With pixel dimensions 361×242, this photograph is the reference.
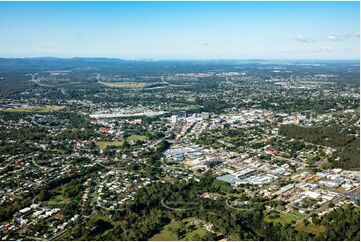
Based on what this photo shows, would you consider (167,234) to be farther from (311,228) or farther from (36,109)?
(36,109)

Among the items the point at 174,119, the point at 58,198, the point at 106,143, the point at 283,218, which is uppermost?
the point at 174,119

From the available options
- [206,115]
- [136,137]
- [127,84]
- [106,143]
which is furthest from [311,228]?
[127,84]

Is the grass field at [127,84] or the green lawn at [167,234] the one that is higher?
the grass field at [127,84]

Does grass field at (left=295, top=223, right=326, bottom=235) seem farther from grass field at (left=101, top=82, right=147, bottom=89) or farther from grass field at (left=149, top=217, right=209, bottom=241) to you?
grass field at (left=101, top=82, right=147, bottom=89)

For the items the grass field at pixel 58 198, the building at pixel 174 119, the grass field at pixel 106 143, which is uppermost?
the building at pixel 174 119

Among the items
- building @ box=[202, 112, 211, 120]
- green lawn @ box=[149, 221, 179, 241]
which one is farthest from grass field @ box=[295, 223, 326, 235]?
building @ box=[202, 112, 211, 120]

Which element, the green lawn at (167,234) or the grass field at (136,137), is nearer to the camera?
the green lawn at (167,234)

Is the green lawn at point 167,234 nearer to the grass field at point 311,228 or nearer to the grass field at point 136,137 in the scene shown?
the grass field at point 311,228

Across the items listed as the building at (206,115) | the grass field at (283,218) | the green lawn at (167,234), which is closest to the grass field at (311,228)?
the grass field at (283,218)

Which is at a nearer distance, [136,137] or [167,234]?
[167,234]

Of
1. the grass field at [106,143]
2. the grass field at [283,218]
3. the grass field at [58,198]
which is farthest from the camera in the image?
the grass field at [106,143]

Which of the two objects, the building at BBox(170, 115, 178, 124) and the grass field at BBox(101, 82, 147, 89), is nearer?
the building at BBox(170, 115, 178, 124)
